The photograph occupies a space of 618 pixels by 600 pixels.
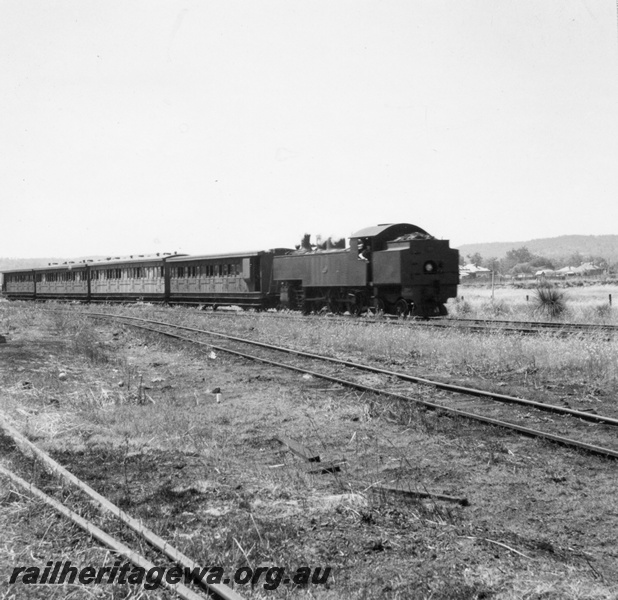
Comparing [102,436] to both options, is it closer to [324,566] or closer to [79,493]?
[79,493]

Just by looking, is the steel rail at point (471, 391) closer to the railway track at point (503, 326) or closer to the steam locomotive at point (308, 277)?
the railway track at point (503, 326)

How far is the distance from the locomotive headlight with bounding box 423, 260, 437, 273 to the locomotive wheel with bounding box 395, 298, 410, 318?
1205 mm

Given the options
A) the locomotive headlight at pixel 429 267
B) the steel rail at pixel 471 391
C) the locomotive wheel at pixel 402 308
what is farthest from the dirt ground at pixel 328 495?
the locomotive wheel at pixel 402 308

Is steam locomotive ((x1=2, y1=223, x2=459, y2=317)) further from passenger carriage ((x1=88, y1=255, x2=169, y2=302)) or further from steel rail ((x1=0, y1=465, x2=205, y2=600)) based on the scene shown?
steel rail ((x1=0, y1=465, x2=205, y2=600))

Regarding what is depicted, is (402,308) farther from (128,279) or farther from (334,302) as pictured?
(128,279)

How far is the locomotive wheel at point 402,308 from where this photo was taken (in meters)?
19.4

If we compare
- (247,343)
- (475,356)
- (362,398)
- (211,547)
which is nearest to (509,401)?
(362,398)

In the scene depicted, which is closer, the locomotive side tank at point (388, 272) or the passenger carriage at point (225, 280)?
the locomotive side tank at point (388, 272)

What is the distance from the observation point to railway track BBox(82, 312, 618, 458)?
6.46m

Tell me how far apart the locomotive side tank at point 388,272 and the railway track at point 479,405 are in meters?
6.80

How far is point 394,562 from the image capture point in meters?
3.67

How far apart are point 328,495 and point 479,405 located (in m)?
3.82

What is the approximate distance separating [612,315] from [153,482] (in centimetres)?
1967

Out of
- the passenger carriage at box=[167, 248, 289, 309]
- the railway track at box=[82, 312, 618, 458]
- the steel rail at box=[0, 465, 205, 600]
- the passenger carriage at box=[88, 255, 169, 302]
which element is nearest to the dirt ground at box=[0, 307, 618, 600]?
the steel rail at box=[0, 465, 205, 600]
